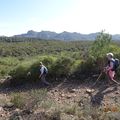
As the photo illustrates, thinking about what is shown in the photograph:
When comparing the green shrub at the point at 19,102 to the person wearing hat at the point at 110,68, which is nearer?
the green shrub at the point at 19,102

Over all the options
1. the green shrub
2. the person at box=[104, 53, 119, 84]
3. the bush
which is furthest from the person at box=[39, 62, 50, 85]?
the green shrub

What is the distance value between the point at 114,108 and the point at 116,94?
1723 mm

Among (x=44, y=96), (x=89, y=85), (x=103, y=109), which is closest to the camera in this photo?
(x=103, y=109)

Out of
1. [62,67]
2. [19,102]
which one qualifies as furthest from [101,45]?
[19,102]

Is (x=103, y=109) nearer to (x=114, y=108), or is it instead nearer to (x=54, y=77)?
(x=114, y=108)

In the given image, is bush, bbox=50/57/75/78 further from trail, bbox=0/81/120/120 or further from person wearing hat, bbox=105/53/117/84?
person wearing hat, bbox=105/53/117/84

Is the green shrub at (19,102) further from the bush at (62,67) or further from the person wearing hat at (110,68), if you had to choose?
the bush at (62,67)

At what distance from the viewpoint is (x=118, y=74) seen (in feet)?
49.1

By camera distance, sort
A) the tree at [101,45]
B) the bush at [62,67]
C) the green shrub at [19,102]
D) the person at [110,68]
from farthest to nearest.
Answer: the tree at [101,45] → the bush at [62,67] → the person at [110,68] → the green shrub at [19,102]

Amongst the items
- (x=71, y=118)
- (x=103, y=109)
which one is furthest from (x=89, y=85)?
(x=71, y=118)

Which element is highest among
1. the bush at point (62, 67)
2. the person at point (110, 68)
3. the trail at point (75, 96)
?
the person at point (110, 68)

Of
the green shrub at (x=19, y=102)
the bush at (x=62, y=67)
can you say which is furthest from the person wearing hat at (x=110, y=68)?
the green shrub at (x=19, y=102)

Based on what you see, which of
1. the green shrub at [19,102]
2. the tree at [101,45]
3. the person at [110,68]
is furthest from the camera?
the tree at [101,45]

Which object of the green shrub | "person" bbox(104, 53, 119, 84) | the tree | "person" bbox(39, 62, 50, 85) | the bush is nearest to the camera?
the green shrub
